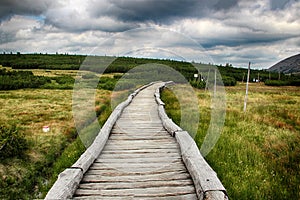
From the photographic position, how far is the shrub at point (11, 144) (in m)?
8.66

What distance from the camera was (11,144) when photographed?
29.7 ft

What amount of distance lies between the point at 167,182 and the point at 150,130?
12.2 feet

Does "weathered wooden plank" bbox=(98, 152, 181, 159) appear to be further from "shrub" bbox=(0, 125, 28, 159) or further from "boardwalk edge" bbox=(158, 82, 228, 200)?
"shrub" bbox=(0, 125, 28, 159)

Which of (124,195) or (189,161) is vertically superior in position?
(189,161)

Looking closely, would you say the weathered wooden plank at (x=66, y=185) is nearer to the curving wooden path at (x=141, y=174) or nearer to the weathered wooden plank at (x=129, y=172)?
the curving wooden path at (x=141, y=174)

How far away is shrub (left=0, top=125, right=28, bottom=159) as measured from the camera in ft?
28.4

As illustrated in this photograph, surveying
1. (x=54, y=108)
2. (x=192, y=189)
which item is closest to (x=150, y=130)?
(x=192, y=189)

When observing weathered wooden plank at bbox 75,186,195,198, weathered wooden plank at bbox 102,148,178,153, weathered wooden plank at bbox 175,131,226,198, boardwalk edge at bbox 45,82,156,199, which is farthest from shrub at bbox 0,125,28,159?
weathered wooden plank at bbox 175,131,226,198

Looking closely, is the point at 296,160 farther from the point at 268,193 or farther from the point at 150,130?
the point at 150,130

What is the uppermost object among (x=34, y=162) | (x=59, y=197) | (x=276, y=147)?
(x=59, y=197)

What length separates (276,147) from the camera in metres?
8.36

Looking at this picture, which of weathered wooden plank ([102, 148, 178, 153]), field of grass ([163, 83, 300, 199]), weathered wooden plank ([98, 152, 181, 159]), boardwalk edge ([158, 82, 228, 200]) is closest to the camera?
boardwalk edge ([158, 82, 228, 200])

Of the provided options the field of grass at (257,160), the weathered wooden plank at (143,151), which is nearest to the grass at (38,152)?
the weathered wooden plank at (143,151)

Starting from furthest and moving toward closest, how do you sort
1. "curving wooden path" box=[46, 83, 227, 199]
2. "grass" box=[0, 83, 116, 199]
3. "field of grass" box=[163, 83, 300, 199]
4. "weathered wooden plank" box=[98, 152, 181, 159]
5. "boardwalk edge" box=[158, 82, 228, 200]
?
"grass" box=[0, 83, 116, 199]
"weathered wooden plank" box=[98, 152, 181, 159]
"field of grass" box=[163, 83, 300, 199]
"curving wooden path" box=[46, 83, 227, 199]
"boardwalk edge" box=[158, 82, 228, 200]
